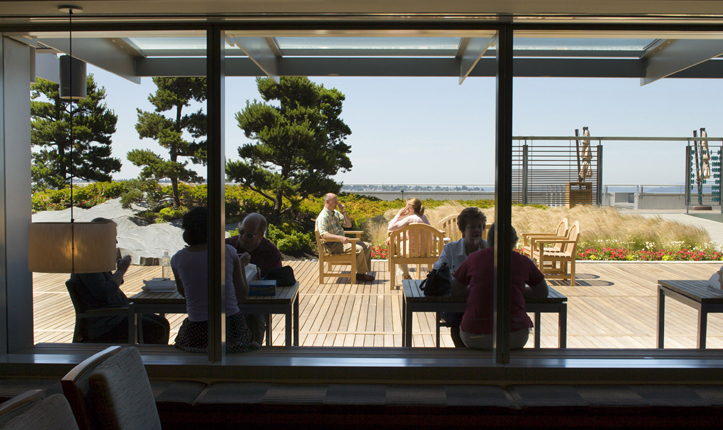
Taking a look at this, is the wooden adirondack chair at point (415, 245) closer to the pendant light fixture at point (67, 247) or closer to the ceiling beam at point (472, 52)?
the ceiling beam at point (472, 52)

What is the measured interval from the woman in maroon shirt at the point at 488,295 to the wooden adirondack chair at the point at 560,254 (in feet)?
11.2

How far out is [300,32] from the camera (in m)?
2.39

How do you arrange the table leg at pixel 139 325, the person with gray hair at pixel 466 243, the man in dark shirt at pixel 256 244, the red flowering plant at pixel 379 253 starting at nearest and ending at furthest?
the table leg at pixel 139 325 < the person with gray hair at pixel 466 243 < the man in dark shirt at pixel 256 244 < the red flowering plant at pixel 379 253

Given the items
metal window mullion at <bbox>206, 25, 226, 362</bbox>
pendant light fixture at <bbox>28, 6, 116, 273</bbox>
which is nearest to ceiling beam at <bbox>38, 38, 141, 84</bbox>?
pendant light fixture at <bbox>28, 6, 116, 273</bbox>

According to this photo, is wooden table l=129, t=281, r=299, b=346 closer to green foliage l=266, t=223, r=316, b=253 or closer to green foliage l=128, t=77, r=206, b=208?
green foliage l=266, t=223, r=316, b=253

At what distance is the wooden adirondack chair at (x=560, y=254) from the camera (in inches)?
225

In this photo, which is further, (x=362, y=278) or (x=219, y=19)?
(x=362, y=278)

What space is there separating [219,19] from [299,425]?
1.92 metres

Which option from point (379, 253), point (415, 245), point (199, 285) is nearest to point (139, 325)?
point (199, 285)

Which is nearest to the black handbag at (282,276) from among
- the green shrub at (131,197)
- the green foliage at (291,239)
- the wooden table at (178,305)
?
the wooden table at (178,305)

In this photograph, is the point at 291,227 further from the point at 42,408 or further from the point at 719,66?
the point at 42,408

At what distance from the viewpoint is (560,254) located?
5.86 meters

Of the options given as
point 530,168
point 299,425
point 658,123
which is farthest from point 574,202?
point 299,425

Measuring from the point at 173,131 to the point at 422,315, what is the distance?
799 cm
